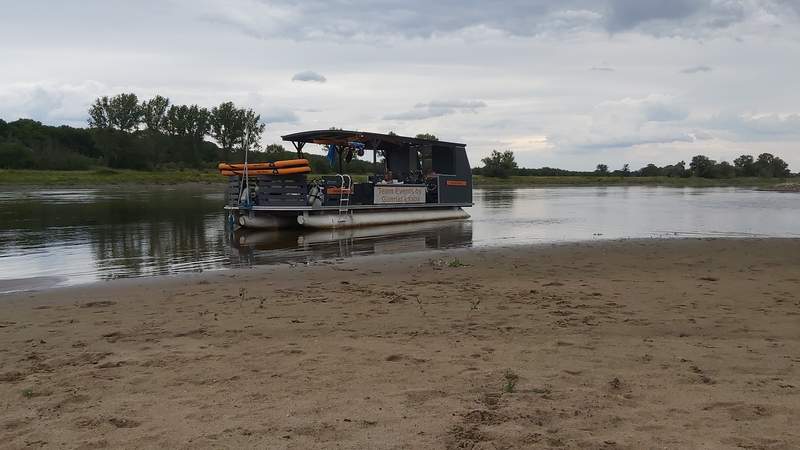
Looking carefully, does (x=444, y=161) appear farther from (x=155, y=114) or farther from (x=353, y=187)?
(x=155, y=114)

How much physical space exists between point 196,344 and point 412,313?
97.1 inches

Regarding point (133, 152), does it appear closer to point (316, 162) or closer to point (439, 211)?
point (316, 162)

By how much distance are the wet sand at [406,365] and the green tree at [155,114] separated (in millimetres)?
93850

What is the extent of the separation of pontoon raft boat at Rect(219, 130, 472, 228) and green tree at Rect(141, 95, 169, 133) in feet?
266

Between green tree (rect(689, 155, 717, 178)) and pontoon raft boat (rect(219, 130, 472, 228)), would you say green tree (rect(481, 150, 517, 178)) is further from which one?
pontoon raft boat (rect(219, 130, 472, 228))

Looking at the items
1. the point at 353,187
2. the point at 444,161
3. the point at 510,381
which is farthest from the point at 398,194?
the point at 510,381

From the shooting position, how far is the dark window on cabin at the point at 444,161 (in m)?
24.4

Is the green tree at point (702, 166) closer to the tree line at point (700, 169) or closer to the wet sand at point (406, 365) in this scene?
the tree line at point (700, 169)

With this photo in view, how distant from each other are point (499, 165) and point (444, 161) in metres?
83.6

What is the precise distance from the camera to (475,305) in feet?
23.8

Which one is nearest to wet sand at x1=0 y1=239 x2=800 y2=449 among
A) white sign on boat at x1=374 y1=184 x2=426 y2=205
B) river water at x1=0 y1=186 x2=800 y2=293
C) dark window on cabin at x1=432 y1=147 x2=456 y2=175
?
river water at x1=0 y1=186 x2=800 y2=293

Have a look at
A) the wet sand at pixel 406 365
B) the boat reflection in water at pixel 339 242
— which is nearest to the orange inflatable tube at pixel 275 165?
the boat reflection in water at pixel 339 242

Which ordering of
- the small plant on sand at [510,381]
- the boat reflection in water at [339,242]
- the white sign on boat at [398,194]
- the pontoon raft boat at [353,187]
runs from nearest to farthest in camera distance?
the small plant on sand at [510,381] → the boat reflection in water at [339,242] → the pontoon raft boat at [353,187] → the white sign on boat at [398,194]

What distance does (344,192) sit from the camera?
20.1 m
